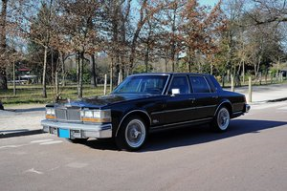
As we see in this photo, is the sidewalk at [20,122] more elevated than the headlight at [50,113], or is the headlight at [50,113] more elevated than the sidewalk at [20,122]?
the headlight at [50,113]

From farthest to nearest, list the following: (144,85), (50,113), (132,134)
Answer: (144,85), (50,113), (132,134)

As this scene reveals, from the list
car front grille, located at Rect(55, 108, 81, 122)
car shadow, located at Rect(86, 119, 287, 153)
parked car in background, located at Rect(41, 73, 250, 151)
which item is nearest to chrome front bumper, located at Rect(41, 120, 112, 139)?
parked car in background, located at Rect(41, 73, 250, 151)

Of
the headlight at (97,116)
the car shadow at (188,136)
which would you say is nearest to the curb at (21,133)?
the car shadow at (188,136)

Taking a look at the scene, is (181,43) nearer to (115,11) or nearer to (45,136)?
(115,11)

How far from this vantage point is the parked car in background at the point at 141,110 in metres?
6.80

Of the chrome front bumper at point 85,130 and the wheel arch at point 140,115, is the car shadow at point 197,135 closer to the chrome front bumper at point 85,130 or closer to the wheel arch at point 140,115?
the wheel arch at point 140,115

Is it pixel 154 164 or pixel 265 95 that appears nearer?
pixel 154 164

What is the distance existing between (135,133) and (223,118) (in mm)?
3257

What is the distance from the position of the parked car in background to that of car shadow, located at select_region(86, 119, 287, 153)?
1.11 ft

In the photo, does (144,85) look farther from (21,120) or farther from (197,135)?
(21,120)

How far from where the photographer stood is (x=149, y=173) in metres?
5.58

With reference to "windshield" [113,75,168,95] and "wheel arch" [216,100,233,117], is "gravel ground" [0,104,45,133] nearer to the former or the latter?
"windshield" [113,75,168,95]

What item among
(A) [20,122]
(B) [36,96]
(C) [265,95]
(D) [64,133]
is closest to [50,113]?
(D) [64,133]

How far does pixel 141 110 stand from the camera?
282 inches
